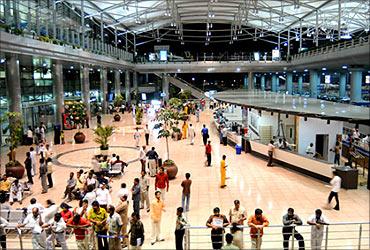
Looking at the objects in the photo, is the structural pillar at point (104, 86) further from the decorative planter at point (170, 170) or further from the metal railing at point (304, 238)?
the metal railing at point (304, 238)

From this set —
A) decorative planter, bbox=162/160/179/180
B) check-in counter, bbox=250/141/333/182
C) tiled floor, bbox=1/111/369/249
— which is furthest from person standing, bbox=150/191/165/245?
check-in counter, bbox=250/141/333/182

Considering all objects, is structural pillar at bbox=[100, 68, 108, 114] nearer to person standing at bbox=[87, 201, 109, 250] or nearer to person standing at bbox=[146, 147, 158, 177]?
person standing at bbox=[146, 147, 158, 177]

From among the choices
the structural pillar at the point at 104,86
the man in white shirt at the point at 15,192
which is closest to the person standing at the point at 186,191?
the man in white shirt at the point at 15,192

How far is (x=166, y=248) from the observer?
382 inches

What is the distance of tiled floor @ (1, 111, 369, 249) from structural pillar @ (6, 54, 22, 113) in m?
3.91

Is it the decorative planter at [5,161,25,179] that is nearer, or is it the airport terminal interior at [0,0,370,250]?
the airport terminal interior at [0,0,370,250]

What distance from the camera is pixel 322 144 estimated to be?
17.7 metres

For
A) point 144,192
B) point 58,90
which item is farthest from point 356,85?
point 144,192

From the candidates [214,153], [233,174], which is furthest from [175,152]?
[233,174]

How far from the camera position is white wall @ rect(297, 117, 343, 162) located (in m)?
16.9

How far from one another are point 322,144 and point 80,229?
12.4 meters

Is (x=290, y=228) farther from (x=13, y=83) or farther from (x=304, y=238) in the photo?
(x=13, y=83)

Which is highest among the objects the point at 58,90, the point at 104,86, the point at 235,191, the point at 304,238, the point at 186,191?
the point at 104,86

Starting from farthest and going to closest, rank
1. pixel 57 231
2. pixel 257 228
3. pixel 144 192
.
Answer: pixel 144 192 → pixel 57 231 → pixel 257 228
